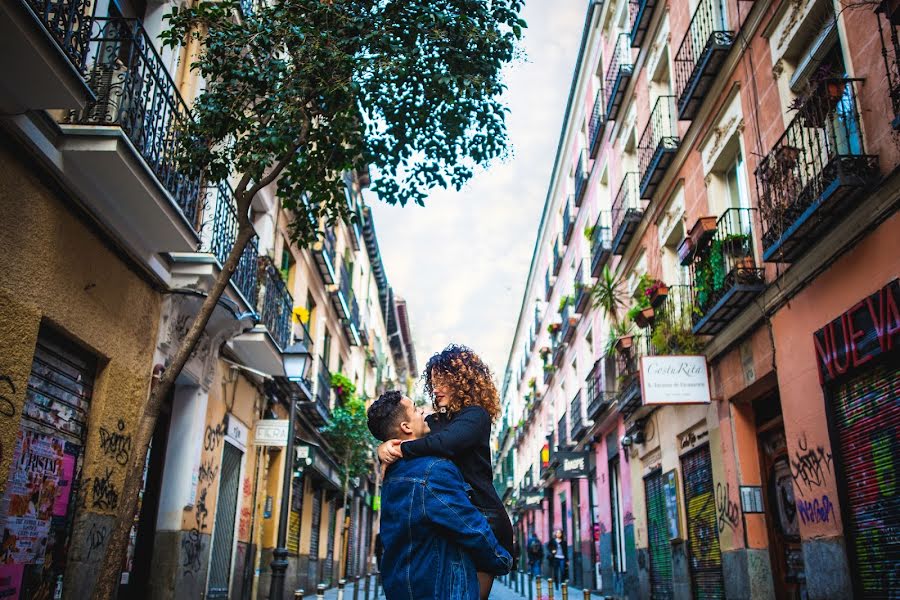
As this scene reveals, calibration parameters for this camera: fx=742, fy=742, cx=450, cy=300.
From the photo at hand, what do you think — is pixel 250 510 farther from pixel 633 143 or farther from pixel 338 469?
pixel 633 143

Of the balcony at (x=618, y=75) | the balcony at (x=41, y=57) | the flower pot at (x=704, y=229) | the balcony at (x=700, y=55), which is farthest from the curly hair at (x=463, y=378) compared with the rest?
the balcony at (x=618, y=75)

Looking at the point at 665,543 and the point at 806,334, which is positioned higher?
the point at 806,334

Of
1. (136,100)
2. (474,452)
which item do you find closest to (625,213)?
(136,100)

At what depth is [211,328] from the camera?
10789 mm

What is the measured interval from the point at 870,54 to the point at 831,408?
145 inches

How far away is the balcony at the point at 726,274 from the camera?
9852mm

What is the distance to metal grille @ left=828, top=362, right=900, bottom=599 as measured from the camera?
22.7ft

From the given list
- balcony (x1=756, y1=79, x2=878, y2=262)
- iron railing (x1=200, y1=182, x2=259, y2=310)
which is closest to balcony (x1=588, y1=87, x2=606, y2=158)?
balcony (x1=756, y1=79, x2=878, y2=262)

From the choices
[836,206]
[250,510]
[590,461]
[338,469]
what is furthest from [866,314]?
[338,469]

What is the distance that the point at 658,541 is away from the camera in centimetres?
1491

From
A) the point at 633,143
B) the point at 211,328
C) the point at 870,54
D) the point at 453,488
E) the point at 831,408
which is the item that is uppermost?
the point at 633,143

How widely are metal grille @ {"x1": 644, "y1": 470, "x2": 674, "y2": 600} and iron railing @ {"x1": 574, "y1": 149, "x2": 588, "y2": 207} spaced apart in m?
9.97

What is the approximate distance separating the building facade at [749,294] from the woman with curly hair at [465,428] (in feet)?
17.1

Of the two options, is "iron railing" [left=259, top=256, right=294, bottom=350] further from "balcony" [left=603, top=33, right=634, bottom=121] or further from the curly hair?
the curly hair
